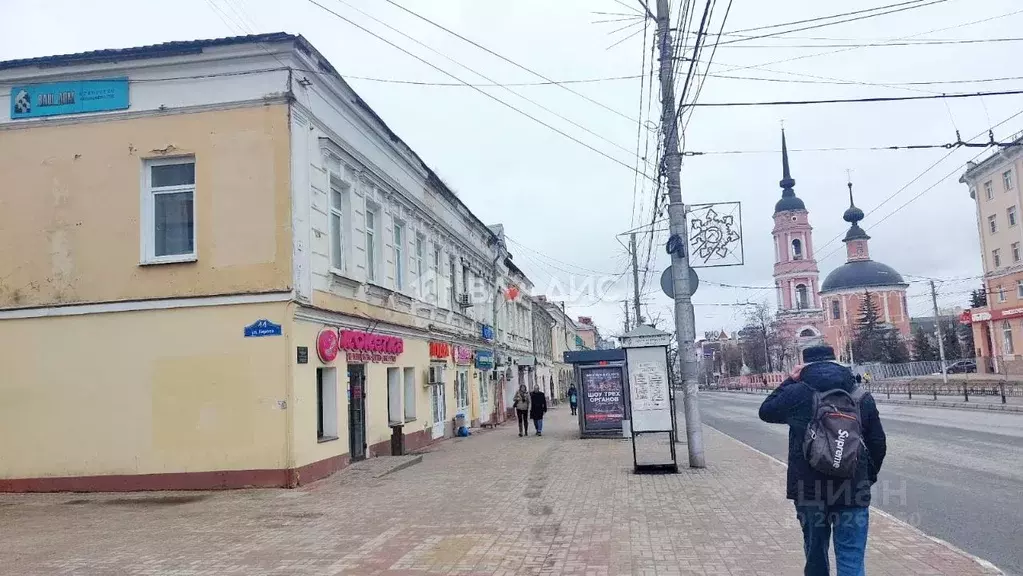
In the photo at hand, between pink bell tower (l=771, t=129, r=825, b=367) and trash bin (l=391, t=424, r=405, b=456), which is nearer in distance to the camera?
trash bin (l=391, t=424, r=405, b=456)

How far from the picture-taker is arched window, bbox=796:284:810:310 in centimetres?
9000

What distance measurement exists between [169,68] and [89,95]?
1519 mm

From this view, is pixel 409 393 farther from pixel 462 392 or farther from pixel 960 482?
pixel 960 482

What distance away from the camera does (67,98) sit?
43.1ft

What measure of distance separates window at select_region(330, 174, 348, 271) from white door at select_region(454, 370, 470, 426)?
9.67 m

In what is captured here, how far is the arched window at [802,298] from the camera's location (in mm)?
90000

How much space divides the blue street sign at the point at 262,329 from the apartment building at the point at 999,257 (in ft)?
169

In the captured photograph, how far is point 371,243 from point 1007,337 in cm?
5333

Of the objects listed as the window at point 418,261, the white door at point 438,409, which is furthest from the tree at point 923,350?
the window at point 418,261

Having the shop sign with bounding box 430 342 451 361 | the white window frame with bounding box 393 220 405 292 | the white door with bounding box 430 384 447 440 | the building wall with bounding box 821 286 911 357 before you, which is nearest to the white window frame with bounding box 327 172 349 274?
the white window frame with bounding box 393 220 405 292

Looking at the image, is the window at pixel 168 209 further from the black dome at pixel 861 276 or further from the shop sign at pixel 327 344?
the black dome at pixel 861 276

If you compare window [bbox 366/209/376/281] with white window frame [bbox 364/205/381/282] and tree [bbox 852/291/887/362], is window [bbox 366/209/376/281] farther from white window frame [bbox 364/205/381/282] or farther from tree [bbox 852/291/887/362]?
tree [bbox 852/291/887/362]

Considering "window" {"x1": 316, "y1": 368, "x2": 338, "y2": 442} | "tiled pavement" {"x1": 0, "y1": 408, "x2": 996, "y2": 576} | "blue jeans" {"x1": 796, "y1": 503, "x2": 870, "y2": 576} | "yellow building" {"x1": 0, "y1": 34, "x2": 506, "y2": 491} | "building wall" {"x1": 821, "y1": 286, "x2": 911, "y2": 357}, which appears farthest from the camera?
"building wall" {"x1": 821, "y1": 286, "x2": 911, "y2": 357}

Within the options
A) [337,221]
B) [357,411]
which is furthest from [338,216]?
[357,411]
